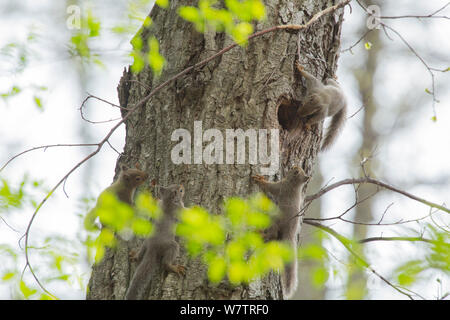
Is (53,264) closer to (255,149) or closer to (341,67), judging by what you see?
(255,149)

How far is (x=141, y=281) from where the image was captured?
2.52m

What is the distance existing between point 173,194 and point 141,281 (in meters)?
0.50

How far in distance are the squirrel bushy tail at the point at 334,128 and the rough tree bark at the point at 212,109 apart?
3.26ft

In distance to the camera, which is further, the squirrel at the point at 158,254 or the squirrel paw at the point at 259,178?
the squirrel paw at the point at 259,178

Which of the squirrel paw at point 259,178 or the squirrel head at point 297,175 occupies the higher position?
the squirrel head at point 297,175

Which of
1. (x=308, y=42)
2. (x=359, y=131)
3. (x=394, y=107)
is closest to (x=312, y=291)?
(x=359, y=131)

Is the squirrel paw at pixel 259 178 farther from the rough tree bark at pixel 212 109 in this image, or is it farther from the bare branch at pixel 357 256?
the bare branch at pixel 357 256

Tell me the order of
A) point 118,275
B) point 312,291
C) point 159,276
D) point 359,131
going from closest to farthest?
point 159,276
point 118,275
point 312,291
point 359,131

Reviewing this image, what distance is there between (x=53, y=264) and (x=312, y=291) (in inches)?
238

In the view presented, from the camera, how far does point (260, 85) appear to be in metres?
2.96

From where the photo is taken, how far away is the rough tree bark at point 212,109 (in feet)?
8.75

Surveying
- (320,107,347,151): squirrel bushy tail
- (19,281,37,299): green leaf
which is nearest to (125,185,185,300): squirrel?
(19,281,37,299): green leaf

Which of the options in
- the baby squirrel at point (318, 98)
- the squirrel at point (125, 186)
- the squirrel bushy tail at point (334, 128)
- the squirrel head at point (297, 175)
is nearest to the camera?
the squirrel at point (125, 186)

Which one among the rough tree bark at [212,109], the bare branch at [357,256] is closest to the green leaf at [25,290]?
the rough tree bark at [212,109]
